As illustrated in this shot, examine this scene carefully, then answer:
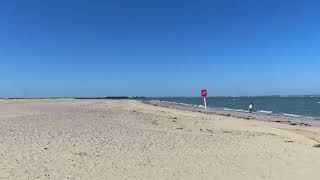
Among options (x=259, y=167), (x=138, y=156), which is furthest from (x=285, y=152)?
(x=138, y=156)

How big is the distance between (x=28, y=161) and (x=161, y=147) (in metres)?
4.13

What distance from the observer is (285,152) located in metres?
11.7

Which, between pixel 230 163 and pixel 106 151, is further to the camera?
pixel 106 151

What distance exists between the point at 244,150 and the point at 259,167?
7.84 feet

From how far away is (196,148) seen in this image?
12000mm

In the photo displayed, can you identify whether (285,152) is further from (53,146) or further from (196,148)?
(53,146)

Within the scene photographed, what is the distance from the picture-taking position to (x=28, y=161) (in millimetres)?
9500

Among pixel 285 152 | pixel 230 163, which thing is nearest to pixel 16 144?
pixel 230 163

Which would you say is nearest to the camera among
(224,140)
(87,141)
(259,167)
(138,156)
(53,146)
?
(259,167)

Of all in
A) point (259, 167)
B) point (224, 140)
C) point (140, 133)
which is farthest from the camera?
point (140, 133)

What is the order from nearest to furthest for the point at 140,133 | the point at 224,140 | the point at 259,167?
the point at 259,167 < the point at 224,140 < the point at 140,133

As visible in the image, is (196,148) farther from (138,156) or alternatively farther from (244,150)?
(138,156)

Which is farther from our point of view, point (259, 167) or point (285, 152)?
point (285, 152)

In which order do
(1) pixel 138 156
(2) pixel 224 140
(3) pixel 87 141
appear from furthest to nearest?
(2) pixel 224 140 < (3) pixel 87 141 < (1) pixel 138 156
